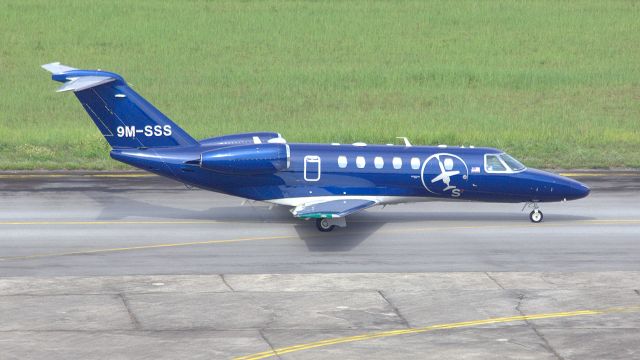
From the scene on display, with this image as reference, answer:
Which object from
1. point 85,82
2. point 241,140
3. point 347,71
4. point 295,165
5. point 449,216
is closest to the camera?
point 85,82

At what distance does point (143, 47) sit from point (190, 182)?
38010mm

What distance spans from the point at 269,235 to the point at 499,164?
729 centimetres

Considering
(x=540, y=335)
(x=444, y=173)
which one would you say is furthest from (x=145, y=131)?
(x=540, y=335)

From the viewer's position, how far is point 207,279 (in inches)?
1211

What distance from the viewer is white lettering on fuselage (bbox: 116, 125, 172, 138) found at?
118ft

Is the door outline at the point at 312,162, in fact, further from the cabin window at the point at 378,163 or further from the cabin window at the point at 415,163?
the cabin window at the point at 415,163

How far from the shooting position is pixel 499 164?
37.1m

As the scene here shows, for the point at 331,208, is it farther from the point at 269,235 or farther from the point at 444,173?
the point at 444,173

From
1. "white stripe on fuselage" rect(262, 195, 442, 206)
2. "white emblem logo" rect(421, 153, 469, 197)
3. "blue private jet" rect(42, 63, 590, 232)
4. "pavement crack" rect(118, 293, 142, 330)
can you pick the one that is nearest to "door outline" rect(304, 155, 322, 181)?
"blue private jet" rect(42, 63, 590, 232)

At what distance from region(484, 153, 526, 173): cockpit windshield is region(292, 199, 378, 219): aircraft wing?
144 inches

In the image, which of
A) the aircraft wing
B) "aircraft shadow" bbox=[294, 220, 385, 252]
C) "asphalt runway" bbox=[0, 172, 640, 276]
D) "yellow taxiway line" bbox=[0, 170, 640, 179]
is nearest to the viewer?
"asphalt runway" bbox=[0, 172, 640, 276]

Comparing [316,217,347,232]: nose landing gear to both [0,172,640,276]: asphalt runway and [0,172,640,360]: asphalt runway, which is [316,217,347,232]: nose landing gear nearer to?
[0,172,640,360]: asphalt runway

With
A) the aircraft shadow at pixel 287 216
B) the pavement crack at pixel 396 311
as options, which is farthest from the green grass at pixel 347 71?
the pavement crack at pixel 396 311

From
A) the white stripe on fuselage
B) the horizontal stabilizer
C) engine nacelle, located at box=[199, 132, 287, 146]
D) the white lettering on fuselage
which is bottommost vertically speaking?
the white stripe on fuselage
